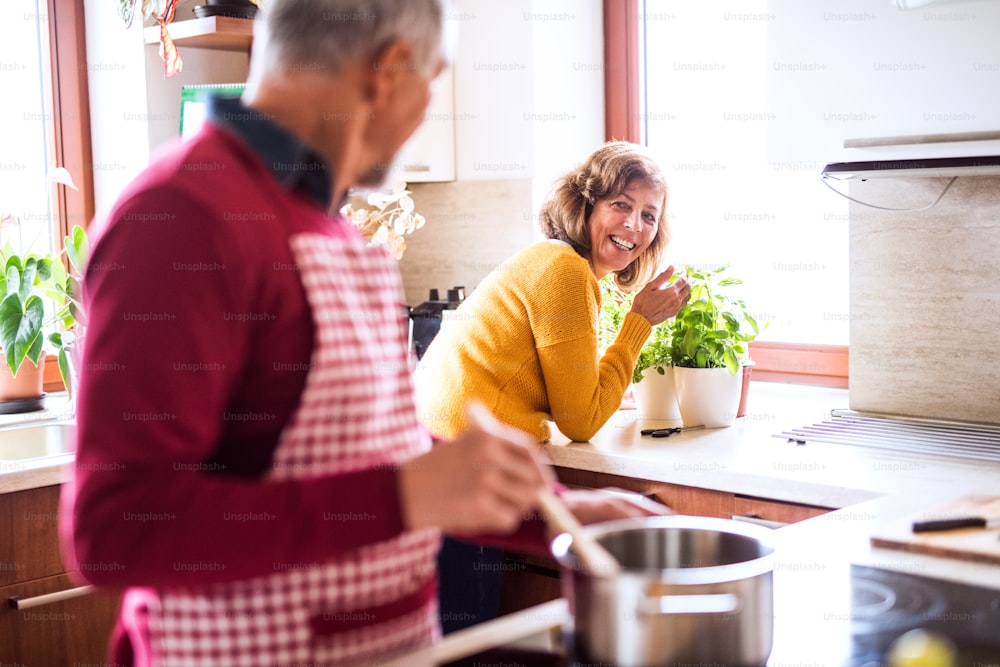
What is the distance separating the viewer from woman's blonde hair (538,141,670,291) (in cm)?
240

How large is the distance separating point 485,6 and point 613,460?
146 cm

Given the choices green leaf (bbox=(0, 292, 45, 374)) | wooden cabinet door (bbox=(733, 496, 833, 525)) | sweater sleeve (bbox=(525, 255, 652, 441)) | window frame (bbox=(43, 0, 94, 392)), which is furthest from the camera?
window frame (bbox=(43, 0, 94, 392))

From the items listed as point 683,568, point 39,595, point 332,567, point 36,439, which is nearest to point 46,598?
point 39,595

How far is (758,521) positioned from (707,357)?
58 centimetres

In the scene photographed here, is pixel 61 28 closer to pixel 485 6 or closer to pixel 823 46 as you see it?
pixel 485 6

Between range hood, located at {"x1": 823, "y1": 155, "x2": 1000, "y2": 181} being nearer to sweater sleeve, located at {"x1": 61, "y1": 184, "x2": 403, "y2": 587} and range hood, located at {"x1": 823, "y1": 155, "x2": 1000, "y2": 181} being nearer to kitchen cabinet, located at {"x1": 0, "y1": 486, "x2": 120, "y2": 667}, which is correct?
sweater sleeve, located at {"x1": 61, "y1": 184, "x2": 403, "y2": 587}

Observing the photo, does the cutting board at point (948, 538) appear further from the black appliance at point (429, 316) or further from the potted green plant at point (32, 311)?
the potted green plant at point (32, 311)

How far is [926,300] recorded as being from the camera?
2.35 metres

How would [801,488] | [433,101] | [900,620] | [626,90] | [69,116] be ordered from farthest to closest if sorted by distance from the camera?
[626,90]
[69,116]
[433,101]
[801,488]
[900,620]

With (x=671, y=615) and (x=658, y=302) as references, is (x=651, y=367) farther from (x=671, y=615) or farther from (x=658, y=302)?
(x=671, y=615)

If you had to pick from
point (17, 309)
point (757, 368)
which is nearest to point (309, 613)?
point (17, 309)

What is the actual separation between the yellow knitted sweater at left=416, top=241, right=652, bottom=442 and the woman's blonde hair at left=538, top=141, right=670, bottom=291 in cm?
14

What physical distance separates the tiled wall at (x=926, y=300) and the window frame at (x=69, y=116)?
1.97 meters

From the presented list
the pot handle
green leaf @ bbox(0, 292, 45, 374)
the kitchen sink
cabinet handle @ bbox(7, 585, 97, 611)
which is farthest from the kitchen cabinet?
the pot handle
